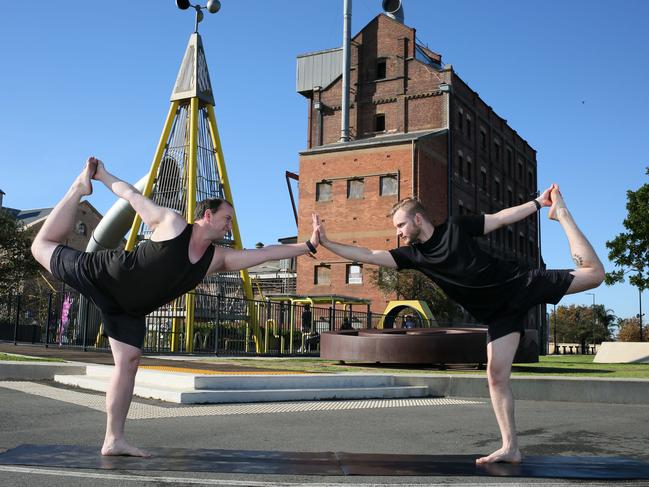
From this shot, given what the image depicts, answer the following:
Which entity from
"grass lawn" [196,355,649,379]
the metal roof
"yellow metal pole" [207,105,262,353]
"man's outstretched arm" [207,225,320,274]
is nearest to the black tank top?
"man's outstretched arm" [207,225,320,274]

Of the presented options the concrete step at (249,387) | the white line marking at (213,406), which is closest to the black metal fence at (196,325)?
the concrete step at (249,387)

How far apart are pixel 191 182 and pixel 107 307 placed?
14265mm

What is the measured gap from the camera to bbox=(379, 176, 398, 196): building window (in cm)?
3638

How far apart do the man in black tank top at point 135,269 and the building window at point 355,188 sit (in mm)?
33147

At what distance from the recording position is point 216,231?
4.36 metres

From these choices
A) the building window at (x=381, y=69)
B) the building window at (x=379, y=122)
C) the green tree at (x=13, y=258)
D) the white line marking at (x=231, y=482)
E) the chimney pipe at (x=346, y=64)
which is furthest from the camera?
the building window at (x=381, y=69)

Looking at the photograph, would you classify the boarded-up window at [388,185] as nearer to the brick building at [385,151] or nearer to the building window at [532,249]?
the brick building at [385,151]

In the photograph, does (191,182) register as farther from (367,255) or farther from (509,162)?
(509,162)

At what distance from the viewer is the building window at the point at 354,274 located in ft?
120

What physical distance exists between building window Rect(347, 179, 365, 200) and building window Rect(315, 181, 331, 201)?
52.9 inches

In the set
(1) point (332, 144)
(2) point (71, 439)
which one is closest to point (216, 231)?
(2) point (71, 439)

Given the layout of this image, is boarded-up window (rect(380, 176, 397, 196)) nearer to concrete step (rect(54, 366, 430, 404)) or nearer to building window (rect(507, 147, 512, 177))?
building window (rect(507, 147, 512, 177))

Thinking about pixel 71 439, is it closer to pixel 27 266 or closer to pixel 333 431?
pixel 333 431

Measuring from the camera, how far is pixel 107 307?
14.1ft
